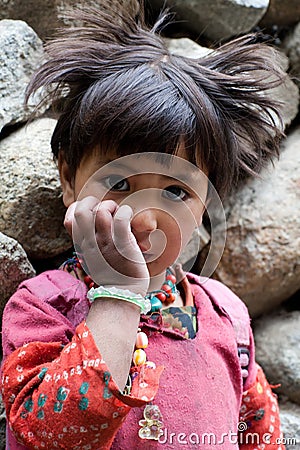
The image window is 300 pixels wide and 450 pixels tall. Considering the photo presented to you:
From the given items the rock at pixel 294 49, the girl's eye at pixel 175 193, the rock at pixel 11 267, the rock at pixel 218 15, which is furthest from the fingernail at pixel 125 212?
the rock at pixel 294 49

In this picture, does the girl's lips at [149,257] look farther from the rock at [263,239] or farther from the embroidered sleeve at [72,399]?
the rock at [263,239]

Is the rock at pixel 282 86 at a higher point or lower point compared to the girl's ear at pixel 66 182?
higher

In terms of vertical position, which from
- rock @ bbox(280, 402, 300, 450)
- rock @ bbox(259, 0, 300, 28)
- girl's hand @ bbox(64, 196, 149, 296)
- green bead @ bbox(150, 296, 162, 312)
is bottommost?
rock @ bbox(280, 402, 300, 450)

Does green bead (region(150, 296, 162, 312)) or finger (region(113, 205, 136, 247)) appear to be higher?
finger (region(113, 205, 136, 247))

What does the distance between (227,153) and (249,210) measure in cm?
30

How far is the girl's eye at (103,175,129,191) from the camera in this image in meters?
0.83

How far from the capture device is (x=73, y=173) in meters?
0.91

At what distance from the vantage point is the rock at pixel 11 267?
0.93 meters

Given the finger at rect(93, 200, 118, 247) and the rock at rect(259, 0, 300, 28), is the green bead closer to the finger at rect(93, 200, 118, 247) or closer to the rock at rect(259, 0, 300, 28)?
the finger at rect(93, 200, 118, 247)

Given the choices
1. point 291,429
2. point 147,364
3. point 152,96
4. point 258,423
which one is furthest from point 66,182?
point 291,429

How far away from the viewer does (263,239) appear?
1182mm

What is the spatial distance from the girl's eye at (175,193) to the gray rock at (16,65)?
0.38m

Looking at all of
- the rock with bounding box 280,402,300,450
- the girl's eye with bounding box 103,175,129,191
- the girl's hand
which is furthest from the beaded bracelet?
the rock with bounding box 280,402,300,450

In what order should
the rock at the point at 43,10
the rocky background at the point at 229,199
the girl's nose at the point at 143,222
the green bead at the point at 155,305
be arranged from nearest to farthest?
the girl's nose at the point at 143,222 < the green bead at the point at 155,305 < the rocky background at the point at 229,199 < the rock at the point at 43,10
